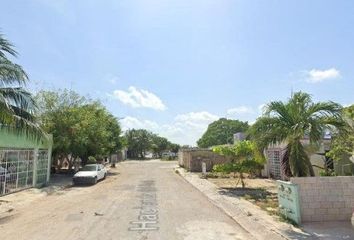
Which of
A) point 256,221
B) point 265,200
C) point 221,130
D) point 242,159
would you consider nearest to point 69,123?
point 242,159

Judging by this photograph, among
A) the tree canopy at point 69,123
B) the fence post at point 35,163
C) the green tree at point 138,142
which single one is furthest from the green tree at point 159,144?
the fence post at point 35,163

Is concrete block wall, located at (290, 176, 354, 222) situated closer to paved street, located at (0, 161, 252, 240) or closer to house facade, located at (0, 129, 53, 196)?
paved street, located at (0, 161, 252, 240)

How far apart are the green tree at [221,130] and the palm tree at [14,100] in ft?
297

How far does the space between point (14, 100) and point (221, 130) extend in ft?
313

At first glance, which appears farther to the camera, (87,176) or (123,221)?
(87,176)

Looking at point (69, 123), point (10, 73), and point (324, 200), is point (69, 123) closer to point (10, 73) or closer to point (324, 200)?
point (10, 73)

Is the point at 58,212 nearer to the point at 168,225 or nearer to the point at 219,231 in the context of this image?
the point at 168,225

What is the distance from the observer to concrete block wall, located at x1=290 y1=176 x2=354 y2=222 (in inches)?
451

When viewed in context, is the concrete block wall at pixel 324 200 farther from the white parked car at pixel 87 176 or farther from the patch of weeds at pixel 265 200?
the white parked car at pixel 87 176

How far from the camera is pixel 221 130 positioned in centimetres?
10800

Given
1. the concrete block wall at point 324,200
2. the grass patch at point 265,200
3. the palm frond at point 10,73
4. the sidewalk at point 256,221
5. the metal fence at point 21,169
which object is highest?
the palm frond at point 10,73

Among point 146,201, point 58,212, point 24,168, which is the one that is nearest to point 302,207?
point 146,201

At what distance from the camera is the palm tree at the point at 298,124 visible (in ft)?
46.8

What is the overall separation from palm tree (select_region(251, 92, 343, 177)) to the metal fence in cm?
1411
